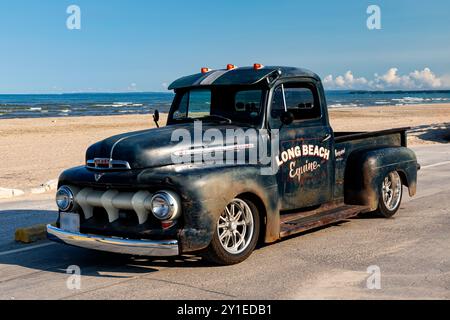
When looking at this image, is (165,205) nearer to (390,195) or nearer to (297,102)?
(297,102)

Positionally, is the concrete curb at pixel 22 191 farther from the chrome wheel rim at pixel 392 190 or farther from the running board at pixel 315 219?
the chrome wheel rim at pixel 392 190

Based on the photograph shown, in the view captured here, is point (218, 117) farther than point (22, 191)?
No

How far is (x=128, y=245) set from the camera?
570 cm

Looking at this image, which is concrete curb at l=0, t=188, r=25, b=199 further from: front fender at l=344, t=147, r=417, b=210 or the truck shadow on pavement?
front fender at l=344, t=147, r=417, b=210

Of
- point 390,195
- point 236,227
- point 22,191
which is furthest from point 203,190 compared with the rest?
point 22,191

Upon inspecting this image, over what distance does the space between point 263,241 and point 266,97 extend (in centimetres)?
160

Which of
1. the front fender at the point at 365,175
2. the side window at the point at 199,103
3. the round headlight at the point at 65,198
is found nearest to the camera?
the round headlight at the point at 65,198

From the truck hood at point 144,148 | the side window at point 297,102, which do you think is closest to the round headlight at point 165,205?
the truck hood at point 144,148

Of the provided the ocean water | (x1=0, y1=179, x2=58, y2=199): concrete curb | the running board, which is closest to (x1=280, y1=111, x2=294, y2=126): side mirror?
the running board

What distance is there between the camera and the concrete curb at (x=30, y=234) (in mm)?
7566

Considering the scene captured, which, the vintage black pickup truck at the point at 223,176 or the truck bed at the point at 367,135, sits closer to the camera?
the vintage black pickup truck at the point at 223,176

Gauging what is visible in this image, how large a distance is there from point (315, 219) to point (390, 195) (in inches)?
82.1

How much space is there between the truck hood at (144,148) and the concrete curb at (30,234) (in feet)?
5.76

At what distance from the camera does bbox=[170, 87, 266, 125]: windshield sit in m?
6.98
